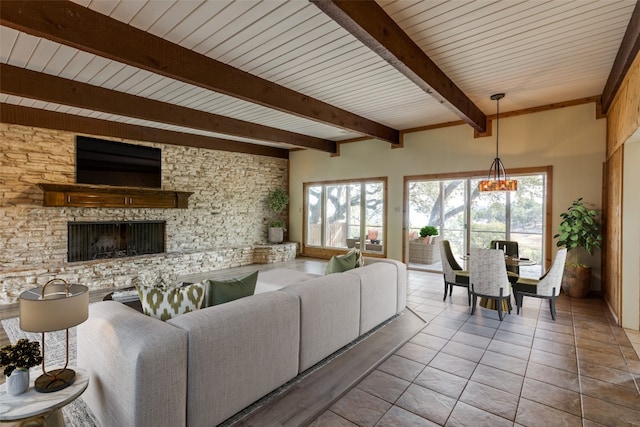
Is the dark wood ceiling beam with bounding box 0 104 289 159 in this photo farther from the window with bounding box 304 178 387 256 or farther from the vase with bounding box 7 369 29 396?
the vase with bounding box 7 369 29 396

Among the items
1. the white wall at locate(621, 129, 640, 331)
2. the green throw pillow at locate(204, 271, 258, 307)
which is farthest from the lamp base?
the white wall at locate(621, 129, 640, 331)

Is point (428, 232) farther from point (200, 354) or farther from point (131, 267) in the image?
point (200, 354)

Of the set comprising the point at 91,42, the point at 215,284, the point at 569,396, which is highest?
the point at 91,42

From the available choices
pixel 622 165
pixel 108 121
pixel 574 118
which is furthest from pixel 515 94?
pixel 108 121

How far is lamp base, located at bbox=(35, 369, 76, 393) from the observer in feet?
5.48

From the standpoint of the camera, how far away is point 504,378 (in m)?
2.71

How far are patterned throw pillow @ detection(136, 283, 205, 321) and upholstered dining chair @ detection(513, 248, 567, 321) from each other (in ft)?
13.4

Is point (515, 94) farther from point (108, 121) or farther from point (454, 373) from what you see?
point (108, 121)

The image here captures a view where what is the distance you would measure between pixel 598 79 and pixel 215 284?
218 inches

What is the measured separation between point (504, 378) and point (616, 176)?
10.9 feet

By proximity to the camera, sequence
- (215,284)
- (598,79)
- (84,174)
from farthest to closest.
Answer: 1. (84,174)
2. (598,79)
3. (215,284)

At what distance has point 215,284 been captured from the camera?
95.2 inches

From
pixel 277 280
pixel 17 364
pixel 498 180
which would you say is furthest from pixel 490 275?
pixel 17 364

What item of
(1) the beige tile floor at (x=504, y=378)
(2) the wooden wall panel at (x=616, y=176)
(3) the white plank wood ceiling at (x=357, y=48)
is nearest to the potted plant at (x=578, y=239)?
(2) the wooden wall panel at (x=616, y=176)
